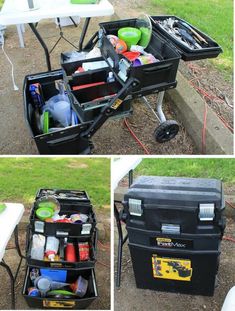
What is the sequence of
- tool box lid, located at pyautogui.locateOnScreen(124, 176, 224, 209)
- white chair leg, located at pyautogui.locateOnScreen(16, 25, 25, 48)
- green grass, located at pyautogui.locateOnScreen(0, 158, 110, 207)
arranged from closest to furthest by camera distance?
tool box lid, located at pyautogui.locateOnScreen(124, 176, 224, 209) → green grass, located at pyautogui.locateOnScreen(0, 158, 110, 207) → white chair leg, located at pyautogui.locateOnScreen(16, 25, 25, 48)

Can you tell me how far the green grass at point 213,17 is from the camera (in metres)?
3.55

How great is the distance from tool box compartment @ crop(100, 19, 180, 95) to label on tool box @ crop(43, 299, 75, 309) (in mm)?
1180

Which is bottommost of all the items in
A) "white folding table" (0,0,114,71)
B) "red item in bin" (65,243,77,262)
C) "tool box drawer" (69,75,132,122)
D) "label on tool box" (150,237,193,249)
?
"red item in bin" (65,243,77,262)

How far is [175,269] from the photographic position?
1994mm

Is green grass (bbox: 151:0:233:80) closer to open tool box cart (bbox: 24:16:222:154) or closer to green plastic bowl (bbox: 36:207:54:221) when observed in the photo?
open tool box cart (bbox: 24:16:222:154)

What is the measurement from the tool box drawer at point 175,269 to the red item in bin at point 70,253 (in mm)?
365

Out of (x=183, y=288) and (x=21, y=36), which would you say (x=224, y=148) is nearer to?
(x=183, y=288)

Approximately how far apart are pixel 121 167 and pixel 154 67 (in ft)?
1.98

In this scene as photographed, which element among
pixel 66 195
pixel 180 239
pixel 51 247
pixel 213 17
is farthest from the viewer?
pixel 213 17

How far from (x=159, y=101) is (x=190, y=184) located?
840 mm

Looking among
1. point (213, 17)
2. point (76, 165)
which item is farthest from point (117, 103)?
point (213, 17)

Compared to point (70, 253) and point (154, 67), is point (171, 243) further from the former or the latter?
point (154, 67)

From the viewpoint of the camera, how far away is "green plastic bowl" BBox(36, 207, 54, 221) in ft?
7.25

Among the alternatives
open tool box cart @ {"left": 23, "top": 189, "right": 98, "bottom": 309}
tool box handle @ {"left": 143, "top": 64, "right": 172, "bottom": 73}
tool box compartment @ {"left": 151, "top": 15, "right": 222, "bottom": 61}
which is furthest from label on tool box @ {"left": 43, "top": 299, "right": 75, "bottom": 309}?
tool box compartment @ {"left": 151, "top": 15, "right": 222, "bottom": 61}
